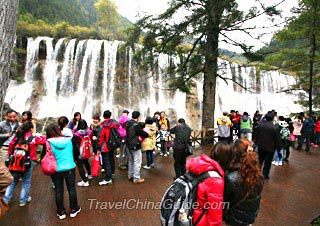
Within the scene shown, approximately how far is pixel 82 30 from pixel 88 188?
3017cm

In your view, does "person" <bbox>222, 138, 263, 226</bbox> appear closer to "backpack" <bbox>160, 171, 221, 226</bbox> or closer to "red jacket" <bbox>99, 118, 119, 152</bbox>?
"backpack" <bbox>160, 171, 221, 226</bbox>

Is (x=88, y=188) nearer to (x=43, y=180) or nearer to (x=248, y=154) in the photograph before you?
(x=43, y=180)

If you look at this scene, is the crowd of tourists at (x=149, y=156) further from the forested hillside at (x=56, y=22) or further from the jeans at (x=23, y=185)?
the forested hillside at (x=56, y=22)

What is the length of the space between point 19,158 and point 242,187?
3524 millimetres

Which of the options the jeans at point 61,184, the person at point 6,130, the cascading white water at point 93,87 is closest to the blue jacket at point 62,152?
the jeans at point 61,184

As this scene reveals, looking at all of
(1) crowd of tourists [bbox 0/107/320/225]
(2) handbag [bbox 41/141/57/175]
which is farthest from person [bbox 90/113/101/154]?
(2) handbag [bbox 41/141/57/175]

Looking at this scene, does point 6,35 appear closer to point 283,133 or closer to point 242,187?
point 242,187

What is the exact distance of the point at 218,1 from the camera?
7.49 m

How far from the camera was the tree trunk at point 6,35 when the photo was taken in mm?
2236

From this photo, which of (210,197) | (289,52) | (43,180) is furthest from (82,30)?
(210,197)

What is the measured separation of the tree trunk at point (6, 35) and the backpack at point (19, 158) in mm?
1715

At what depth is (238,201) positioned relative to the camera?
2.10 m

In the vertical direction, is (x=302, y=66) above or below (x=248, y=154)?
above

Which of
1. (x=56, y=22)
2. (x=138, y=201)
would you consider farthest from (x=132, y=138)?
(x=56, y=22)
